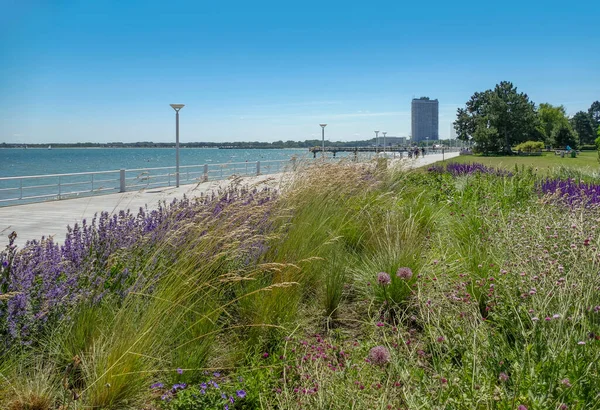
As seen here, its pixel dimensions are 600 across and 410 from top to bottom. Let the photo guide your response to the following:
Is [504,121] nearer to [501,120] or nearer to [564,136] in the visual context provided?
[501,120]

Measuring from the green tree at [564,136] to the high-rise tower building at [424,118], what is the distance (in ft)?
221

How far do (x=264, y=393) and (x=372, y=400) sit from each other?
577 mm

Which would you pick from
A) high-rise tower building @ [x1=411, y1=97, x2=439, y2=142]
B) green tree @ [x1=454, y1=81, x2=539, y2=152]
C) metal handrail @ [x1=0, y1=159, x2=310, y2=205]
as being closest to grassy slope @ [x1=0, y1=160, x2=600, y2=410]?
metal handrail @ [x1=0, y1=159, x2=310, y2=205]

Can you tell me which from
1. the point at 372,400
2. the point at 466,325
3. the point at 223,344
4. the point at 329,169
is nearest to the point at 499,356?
the point at 466,325

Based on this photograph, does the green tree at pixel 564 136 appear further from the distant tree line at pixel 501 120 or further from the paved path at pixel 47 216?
the paved path at pixel 47 216

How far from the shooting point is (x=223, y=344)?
10.5 feet

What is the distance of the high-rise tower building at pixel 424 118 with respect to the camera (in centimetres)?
15738

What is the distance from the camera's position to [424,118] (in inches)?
6289

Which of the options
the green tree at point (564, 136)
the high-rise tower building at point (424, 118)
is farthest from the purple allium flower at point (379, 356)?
the high-rise tower building at point (424, 118)

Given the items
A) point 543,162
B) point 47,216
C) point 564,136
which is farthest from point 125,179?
point 564,136

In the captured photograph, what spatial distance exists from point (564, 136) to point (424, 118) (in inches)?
2892

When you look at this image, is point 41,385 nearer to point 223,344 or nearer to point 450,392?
point 223,344

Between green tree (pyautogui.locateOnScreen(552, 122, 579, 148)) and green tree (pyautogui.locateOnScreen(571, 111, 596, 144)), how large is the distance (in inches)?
1079

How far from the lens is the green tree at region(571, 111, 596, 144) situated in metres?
113
